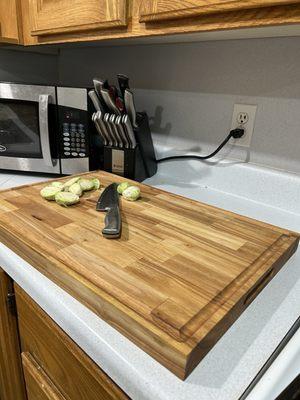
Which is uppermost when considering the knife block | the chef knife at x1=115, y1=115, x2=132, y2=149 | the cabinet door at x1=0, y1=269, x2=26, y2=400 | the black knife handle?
the chef knife at x1=115, y1=115, x2=132, y2=149

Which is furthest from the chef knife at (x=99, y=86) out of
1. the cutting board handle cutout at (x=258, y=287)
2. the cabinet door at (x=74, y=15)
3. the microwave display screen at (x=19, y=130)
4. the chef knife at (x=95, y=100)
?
the cutting board handle cutout at (x=258, y=287)

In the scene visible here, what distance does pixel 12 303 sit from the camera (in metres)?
0.59

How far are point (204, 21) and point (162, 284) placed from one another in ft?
1.54

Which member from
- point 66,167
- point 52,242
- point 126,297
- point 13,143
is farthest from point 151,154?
point 126,297

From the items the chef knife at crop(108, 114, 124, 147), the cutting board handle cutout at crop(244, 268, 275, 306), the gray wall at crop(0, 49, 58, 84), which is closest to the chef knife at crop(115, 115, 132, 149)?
the chef knife at crop(108, 114, 124, 147)

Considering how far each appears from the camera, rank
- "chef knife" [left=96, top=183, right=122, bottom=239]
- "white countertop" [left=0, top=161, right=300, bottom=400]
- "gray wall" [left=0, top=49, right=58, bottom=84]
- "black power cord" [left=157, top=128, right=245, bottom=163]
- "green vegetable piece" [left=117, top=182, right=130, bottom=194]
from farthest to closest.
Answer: "gray wall" [left=0, top=49, right=58, bottom=84], "black power cord" [left=157, top=128, right=245, bottom=163], "green vegetable piece" [left=117, top=182, right=130, bottom=194], "chef knife" [left=96, top=183, right=122, bottom=239], "white countertop" [left=0, top=161, right=300, bottom=400]

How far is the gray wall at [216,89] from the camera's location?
0.76 meters

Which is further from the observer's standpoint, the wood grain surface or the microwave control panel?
the microwave control panel

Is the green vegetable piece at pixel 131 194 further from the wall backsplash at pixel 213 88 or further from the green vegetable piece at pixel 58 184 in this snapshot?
the wall backsplash at pixel 213 88

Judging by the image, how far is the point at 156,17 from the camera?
0.58 metres

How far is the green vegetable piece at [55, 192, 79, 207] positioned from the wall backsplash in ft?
1.47

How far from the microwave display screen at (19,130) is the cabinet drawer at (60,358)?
53cm

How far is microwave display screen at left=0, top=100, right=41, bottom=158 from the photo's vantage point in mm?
901

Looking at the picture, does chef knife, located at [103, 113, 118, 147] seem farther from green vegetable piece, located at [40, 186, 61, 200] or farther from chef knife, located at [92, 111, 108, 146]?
green vegetable piece, located at [40, 186, 61, 200]
